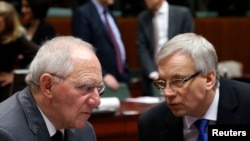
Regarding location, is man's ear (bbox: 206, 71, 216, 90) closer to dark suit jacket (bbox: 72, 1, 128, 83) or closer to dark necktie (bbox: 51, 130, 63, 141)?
dark necktie (bbox: 51, 130, 63, 141)

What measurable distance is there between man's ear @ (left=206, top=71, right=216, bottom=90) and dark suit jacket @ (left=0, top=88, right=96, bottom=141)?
786 mm

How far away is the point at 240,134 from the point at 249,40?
7.17m

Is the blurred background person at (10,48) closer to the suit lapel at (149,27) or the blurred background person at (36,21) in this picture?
the blurred background person at (36,21)

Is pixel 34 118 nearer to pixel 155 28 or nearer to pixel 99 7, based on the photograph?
pixel 99 7

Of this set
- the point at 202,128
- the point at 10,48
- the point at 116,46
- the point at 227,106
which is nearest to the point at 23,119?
the point at 202,128

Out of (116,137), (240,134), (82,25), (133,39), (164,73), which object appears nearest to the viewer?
(240,134)

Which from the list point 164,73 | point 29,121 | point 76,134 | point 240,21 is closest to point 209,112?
point 164,73

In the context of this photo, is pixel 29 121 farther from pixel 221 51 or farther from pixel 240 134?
pixel 221 51

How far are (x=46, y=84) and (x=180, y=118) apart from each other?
0.82 meters

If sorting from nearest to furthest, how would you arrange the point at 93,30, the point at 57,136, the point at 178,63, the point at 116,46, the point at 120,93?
1. the point at 57,136
2. the point at 178,63
3. the point at 120,93
4. the point at 93,30
5. the point at 116,46

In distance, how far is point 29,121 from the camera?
2.20 meters

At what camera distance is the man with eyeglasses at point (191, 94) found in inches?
104

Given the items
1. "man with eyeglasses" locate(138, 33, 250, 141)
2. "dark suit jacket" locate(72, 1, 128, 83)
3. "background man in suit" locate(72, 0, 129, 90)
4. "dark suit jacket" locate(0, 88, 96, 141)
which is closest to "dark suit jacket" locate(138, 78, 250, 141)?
"man with eyeglasses" locate(138, 33, 250, 141)

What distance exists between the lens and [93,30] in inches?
216
